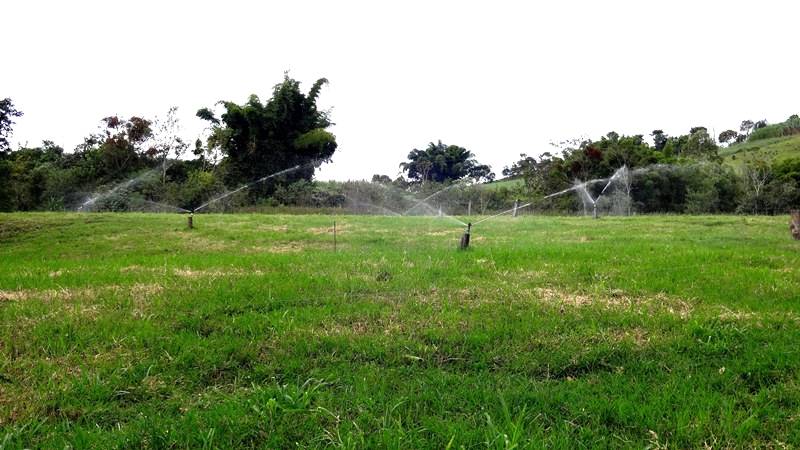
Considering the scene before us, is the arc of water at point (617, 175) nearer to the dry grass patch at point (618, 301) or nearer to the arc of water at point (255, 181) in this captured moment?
the arc of water at point (255, 181)

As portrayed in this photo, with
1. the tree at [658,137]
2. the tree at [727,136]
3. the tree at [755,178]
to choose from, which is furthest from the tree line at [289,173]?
the tree at [727,136]

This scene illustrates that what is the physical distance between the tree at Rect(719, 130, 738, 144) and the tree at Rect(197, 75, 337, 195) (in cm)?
7430

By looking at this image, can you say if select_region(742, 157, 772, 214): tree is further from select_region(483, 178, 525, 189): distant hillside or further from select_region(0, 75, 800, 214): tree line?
select_region(483, 178, 525, 189): distant hillside

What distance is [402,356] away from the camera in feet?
14.6

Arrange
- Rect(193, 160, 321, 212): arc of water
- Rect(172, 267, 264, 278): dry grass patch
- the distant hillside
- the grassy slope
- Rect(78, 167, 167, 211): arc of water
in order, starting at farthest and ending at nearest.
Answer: the grassy slope < the distant hillside < Rect(78, 167, 167, 211): arc of water < Rect(193, 160, 321, 212): arc of water < Rect(172, 267, 264, 278): dry grass patch

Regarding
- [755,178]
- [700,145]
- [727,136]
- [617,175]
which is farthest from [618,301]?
[727,136]

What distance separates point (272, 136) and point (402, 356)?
124ft

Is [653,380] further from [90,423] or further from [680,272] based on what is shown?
[680,272]

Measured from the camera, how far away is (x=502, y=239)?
45.1ft

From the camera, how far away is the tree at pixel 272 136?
126 ft

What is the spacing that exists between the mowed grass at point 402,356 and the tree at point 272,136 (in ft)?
102

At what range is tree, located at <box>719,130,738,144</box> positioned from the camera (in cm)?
8619

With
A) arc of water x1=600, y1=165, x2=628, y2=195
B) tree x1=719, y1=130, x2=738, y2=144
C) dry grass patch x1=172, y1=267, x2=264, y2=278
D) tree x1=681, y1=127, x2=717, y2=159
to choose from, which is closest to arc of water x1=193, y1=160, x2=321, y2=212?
arc of water x1=600, y1=165, x2=628, y2=195

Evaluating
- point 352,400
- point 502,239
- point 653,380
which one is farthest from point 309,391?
point 502,239
